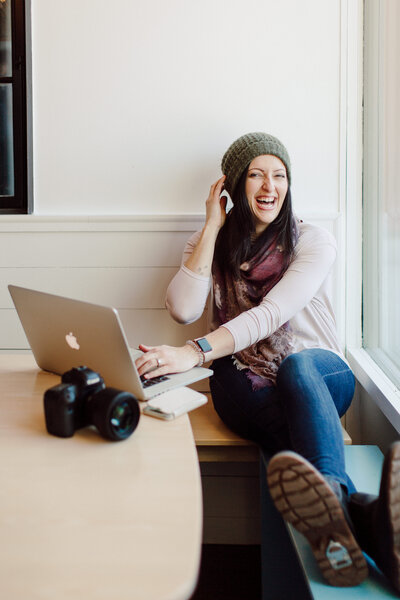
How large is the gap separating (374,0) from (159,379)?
1552 mm

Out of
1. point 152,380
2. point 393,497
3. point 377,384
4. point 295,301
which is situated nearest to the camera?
point 393,497

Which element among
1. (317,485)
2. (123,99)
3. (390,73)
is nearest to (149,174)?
(123,99)

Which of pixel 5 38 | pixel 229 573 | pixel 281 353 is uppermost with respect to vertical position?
pixel 5 38

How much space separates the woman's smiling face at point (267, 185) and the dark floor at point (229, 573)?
119cm

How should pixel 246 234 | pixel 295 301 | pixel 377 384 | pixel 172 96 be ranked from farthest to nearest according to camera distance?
pixel 172 96
pixel 246 234
pixel 377 384
pixel 295 301

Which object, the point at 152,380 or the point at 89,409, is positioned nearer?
the point at 89,409

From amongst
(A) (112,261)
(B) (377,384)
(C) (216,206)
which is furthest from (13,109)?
(B) (377,384)

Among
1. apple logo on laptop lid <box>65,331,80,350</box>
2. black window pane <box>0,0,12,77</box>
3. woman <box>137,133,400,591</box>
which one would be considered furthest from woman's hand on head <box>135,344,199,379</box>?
black window pane <box>0,0,12,77</box>

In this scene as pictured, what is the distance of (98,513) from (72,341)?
535 mm

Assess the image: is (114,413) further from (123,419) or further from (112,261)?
(112,261)

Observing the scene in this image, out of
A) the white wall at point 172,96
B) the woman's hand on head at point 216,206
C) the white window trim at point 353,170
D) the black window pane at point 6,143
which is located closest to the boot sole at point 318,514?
the white window trim at point 353,170

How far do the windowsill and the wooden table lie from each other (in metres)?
0.77

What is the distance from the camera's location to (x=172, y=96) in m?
2.00

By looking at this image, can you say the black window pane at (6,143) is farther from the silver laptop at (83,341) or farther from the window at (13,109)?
the silver laptop at (83,341)
